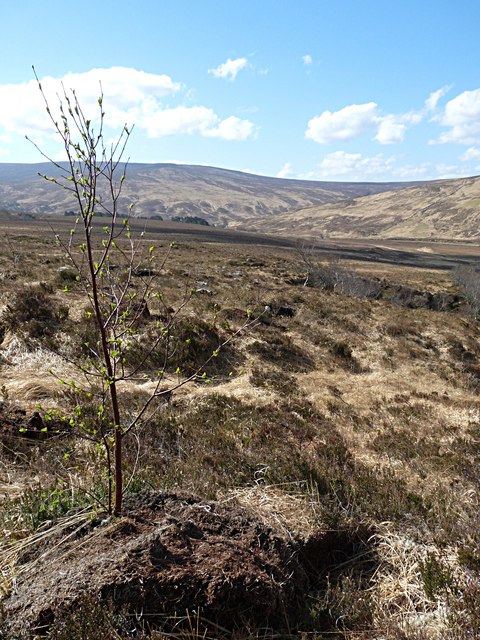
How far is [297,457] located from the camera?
5508 mm

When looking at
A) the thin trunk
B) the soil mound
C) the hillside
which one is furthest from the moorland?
the hillside

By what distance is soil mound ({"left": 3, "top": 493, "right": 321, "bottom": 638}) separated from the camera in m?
2.42

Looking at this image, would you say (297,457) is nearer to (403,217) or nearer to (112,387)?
(112,387)

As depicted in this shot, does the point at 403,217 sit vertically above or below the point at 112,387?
above

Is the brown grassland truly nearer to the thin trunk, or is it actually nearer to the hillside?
the thin trunk

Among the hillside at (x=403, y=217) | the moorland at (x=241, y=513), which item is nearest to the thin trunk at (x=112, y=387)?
the moorland at (x=241, y=513)

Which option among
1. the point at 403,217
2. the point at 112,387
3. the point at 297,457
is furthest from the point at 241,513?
the point at 403,217

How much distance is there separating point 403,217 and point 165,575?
595ft

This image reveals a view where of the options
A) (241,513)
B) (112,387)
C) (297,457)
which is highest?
(112,387)

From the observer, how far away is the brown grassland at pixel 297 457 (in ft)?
8.77

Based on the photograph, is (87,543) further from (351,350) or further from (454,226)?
(454,226)

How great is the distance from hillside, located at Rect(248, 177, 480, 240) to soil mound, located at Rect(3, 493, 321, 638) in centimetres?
13850

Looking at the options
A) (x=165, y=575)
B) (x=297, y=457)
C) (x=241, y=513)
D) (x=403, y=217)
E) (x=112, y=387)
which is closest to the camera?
(x=165, y=575)

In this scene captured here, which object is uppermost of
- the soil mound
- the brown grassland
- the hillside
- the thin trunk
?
the hillside
